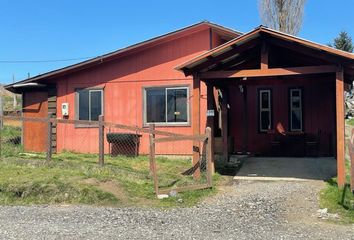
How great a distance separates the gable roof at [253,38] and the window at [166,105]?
3081mm

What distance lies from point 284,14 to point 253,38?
60.7 feet

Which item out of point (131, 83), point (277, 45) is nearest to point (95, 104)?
point (131, 83)

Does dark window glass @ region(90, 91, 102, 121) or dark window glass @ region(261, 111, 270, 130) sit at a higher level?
dark window glass @ region(90, 91, 102, 121)

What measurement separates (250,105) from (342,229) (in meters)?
9.38

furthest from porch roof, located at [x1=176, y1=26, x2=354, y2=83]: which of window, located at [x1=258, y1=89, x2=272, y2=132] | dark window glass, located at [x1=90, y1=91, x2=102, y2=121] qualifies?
dark window glass, located at [x1=90, y1=91, x2=102, y2=121]

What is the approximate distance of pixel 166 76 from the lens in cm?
1459

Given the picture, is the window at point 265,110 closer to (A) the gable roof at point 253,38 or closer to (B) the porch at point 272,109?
(B) the porch at point 272,109

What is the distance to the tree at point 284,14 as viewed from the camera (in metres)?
27.5

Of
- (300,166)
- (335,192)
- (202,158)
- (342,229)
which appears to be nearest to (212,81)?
(202,158)

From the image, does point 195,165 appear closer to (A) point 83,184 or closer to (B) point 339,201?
(A) point 83,184

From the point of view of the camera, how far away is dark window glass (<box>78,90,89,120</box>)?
51.2ft

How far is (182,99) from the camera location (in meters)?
14.4

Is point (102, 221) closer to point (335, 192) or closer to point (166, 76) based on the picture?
point (335, 192)

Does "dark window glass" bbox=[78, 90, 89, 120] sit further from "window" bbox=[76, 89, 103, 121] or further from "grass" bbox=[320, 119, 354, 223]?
"grass" bbox=[320, 119, 354, 223]
